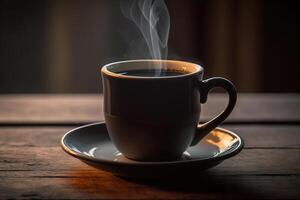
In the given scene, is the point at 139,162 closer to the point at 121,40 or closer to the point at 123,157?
the point at 123,157

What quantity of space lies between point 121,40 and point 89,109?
1228mm

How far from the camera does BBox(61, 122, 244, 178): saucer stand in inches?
27.0

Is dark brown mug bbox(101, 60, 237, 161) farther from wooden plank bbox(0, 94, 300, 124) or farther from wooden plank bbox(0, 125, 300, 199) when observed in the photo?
wooden plank bbox(0, 94, 300, 124)

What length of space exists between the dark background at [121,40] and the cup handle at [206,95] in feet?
4.87

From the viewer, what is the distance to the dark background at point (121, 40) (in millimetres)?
2277

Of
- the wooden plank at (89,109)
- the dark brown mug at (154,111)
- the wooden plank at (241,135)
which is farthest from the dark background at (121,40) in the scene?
the dark brown mug at (154,111)

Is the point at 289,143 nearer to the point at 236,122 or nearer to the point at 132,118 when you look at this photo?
the point at 236,122

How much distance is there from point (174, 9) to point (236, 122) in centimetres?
124

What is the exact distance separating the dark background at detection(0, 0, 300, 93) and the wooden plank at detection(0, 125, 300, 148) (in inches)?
50.6

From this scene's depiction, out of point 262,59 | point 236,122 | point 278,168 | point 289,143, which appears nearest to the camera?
point 278,168

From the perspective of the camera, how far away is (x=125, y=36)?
2.43 metres

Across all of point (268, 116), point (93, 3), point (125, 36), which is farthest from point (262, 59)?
point (268, 116)

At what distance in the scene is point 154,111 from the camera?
2.39 ft

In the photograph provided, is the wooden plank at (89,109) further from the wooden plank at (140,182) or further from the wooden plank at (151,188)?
the wooden plank at (151,188)
